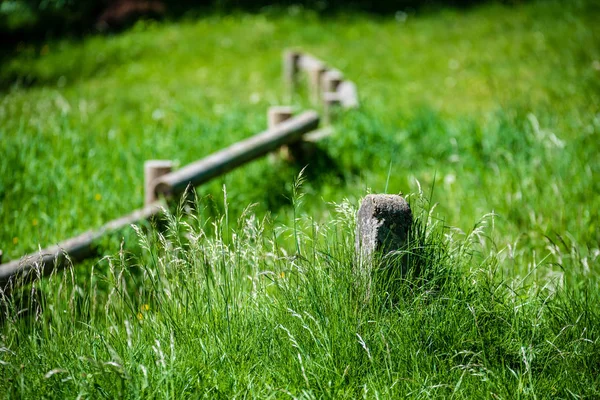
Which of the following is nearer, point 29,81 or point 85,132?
point 85,132

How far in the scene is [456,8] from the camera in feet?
44.8

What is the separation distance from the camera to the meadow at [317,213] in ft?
8.02

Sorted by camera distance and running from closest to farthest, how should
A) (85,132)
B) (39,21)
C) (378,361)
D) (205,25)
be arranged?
1. (378,361)
2. (85,132)
3. (205,25)
4. (39,21)

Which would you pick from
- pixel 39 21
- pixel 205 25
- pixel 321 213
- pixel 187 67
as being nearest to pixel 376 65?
pixel 187 67

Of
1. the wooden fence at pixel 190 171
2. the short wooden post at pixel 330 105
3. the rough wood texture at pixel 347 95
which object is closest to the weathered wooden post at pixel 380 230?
the wooden fence at pixel 190 171

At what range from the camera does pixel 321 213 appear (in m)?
4.88

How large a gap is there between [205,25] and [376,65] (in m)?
4.33

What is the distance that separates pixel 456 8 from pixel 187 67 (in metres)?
6.09

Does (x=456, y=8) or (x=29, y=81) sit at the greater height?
(x=456, y=8)

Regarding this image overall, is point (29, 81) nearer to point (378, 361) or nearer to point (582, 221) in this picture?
point (582, 221)

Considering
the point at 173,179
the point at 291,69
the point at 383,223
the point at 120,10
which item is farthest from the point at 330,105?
the point at 120,10

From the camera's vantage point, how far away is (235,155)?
4949 mm

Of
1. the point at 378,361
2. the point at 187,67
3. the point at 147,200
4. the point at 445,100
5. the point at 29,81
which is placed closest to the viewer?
the point at 378,361

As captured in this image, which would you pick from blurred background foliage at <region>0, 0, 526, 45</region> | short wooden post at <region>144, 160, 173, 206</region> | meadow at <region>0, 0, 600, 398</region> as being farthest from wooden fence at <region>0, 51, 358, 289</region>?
blurred background foliage at <region>0, 0, 526, 45</region>
